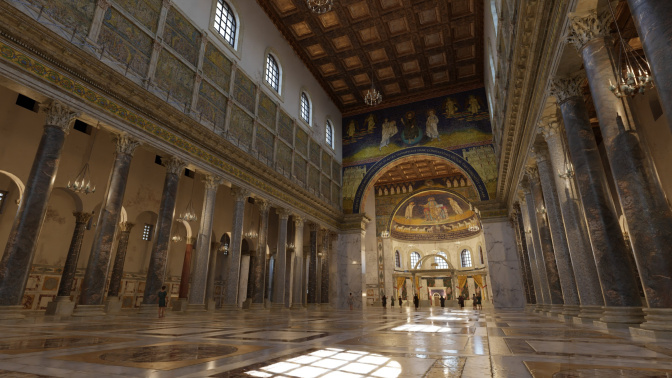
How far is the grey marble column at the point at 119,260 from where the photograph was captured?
1277 cm

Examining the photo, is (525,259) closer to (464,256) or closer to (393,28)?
(393,28)

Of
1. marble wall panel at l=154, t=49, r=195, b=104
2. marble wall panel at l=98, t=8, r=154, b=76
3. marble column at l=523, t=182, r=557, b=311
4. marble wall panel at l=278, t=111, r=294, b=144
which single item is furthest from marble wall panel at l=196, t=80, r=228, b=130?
marble column at l=523, t=182, r=557, b=311

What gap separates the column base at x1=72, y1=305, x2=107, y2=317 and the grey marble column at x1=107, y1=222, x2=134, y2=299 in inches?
199

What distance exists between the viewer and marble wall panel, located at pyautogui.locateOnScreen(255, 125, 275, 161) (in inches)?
597

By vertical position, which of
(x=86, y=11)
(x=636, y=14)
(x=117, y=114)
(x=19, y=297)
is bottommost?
(x=19, y=297)

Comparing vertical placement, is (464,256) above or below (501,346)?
above

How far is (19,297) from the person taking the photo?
22.4ft

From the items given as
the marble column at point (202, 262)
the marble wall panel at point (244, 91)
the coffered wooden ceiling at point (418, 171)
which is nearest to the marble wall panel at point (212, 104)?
the marble wall panel at point (244, 91)

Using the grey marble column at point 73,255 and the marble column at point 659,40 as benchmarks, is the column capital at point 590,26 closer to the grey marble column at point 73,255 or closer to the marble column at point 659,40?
the marble column at point 659,40

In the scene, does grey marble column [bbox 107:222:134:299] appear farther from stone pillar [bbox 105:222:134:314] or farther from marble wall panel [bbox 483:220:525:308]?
marble wall panel [bbox 483:220:525:308]

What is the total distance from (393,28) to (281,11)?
223 inches

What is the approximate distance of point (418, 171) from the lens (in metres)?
29.2

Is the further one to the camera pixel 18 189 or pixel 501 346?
pixel 18 189

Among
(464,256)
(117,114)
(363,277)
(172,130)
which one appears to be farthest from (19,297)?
(464,256)
